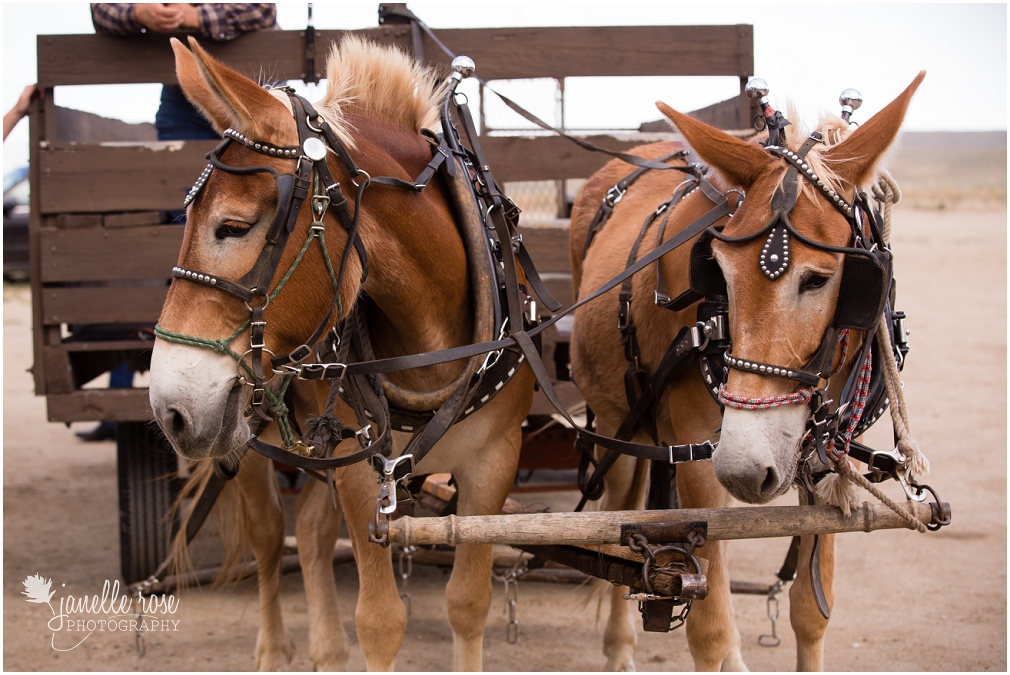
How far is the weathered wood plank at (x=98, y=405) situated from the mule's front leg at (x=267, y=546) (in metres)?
0.59

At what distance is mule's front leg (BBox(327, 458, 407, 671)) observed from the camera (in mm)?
2393

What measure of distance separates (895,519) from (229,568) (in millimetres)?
2765

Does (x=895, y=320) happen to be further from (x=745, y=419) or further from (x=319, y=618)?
(x=319, y=618)

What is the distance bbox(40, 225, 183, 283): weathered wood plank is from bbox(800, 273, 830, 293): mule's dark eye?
2.56 m

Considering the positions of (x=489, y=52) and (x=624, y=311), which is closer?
(x=624, y=311)

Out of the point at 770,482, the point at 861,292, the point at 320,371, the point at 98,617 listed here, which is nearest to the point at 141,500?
the point at 98,617

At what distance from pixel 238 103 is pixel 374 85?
499mm

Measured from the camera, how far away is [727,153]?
6.45 feet

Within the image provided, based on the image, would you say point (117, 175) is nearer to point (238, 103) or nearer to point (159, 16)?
point (159, 16)

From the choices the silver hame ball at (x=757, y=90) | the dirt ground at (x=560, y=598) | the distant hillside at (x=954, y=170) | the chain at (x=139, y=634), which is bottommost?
the dirt ground at (x=560, y=598)

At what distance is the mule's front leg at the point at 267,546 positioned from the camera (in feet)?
10.9

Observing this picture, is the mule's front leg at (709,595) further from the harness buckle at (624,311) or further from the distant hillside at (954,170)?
the distant hillside at (954,170)

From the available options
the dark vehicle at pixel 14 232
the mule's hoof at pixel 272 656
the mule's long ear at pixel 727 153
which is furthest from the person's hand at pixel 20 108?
the dark vehicle at pixel 14 232


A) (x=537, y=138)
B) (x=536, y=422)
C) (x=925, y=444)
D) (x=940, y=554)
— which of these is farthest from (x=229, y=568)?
(x=925, y=444)
